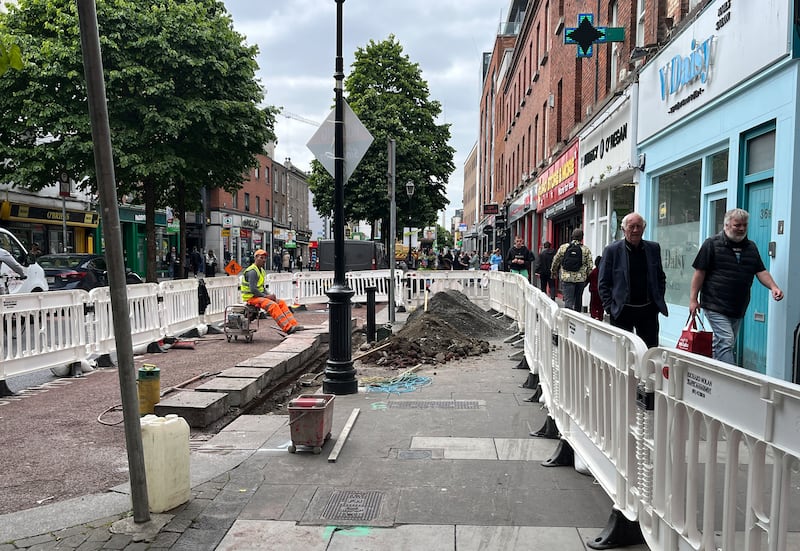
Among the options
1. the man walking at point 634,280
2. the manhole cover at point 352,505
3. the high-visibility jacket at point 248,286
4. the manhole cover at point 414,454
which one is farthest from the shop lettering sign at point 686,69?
the high-visibility jacket at point 248,286

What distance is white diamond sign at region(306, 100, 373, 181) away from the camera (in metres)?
7.02

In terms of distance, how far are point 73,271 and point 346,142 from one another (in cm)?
1280

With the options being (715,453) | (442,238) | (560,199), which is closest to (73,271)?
(560,199)

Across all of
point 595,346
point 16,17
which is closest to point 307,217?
point 16,17

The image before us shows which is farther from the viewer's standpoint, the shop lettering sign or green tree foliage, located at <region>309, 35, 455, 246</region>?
green tree foliage, located at <region>309, 35, 455, 246</region>

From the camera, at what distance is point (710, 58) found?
7914 mm

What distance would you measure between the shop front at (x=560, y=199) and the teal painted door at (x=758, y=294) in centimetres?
921

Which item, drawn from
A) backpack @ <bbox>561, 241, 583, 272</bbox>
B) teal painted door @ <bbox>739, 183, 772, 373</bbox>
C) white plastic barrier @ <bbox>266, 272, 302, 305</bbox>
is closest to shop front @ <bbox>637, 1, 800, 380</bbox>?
teal painted door @ <bbox>739, 183, 772, 373</bbox>

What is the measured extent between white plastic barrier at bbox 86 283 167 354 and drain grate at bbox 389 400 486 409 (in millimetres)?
4065

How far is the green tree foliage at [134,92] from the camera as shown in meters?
17.6

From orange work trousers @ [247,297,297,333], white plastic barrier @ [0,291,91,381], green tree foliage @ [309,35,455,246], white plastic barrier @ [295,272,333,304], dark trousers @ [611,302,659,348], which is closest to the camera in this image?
dark trousers @ [611,302,659,348]

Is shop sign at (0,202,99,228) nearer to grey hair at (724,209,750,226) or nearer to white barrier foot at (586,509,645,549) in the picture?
grey hair at (724,209,750,226)

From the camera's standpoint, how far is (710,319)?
5.91 meters

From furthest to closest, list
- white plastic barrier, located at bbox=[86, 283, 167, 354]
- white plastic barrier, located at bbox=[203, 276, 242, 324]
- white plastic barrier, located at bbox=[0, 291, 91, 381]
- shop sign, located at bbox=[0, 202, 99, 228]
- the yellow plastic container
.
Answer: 1. shop sign, located at bbox=[0, 202, 99, 228]
2. white plastic barrier, located at bbox=[203, 276, 242, 324]
3. white plastic barrier, located at bbox=[86, 283, 167, 354]
4. white plastic barrier, located at bbox=[0, 291, 91, 381]
5. the yellow plastic container
